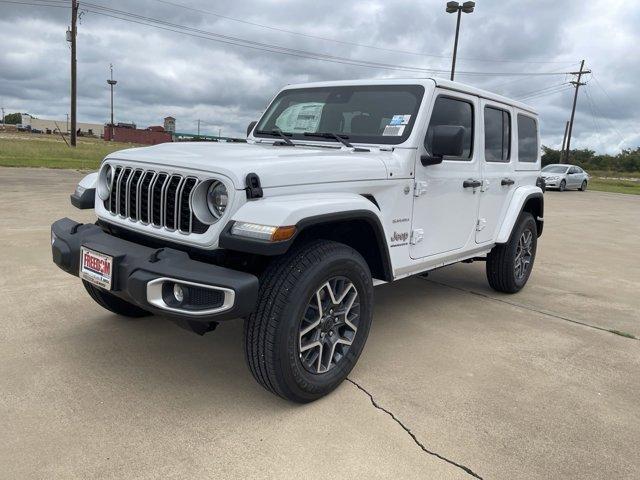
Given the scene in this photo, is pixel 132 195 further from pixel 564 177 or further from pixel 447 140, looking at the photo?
pixel 564 177

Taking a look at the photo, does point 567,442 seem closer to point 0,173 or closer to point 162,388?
point 162,388

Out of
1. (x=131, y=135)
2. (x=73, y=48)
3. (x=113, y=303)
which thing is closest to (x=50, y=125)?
(x=131, y=135)

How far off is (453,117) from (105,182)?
2532mm

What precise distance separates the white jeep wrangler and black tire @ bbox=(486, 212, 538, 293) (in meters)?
0.78

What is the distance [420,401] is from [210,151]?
74.0 inches

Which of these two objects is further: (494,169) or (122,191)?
(494,169)

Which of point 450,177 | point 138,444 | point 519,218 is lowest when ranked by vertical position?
point 138,444

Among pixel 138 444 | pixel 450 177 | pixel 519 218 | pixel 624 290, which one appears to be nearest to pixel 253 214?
pixel 138 444

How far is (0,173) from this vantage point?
1415 centimetres

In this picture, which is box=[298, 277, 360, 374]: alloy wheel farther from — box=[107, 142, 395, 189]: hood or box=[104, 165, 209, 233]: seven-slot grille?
box=[104, 165, 209, 233]: seven-slot grille

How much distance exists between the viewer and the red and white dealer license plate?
2648 mm

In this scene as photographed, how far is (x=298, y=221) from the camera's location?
248cm

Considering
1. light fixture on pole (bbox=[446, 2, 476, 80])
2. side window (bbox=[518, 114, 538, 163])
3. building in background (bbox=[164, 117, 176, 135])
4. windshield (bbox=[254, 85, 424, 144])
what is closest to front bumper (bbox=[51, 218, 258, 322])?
windshield (bbox=[254, 85, 424, 144])

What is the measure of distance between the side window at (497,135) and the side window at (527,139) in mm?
308
